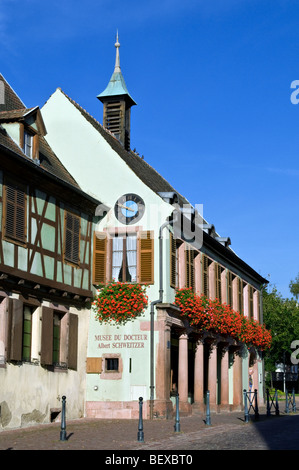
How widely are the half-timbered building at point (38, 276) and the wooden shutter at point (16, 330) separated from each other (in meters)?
0.03

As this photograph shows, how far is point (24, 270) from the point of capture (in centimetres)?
1875

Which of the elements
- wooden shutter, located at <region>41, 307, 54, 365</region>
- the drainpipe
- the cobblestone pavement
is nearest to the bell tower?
the drainpipe

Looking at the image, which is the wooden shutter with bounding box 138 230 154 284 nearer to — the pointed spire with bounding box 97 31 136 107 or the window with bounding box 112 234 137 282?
the window with bounding box 112 234 137 282

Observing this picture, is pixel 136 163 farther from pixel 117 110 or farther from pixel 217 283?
pixel 217 283

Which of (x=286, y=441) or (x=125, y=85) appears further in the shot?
(x=125, y=85)

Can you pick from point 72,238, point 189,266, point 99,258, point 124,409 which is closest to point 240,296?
point 189,266

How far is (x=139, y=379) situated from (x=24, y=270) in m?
6.10

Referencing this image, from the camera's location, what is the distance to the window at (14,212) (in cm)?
1822

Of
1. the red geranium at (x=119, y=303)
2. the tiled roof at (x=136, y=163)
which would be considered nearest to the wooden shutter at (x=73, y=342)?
the red geranium at (x=119, y=303)

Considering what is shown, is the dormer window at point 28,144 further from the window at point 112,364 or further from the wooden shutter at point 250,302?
the wooden shutter at point 250,302

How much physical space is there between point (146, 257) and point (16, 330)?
643 cm

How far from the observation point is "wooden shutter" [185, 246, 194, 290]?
26016 millimetres

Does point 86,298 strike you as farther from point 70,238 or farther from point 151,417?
point 151,417
